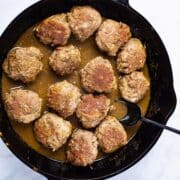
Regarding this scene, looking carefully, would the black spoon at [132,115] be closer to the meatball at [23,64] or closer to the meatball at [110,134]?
the meatball at [110,134]

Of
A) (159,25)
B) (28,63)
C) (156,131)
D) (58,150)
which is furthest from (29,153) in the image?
(159,25)

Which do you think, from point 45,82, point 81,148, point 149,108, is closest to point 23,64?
point 45,82

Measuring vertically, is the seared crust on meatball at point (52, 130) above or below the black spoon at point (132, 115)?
below

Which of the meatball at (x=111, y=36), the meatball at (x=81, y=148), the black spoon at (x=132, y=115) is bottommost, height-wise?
the meatball at (x=81, y=148)

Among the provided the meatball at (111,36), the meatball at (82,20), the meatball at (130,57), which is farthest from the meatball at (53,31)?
the meatball at (130,57)

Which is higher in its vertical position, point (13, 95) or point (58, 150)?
point (13, 95)

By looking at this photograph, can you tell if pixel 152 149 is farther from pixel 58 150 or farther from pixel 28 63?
pixel 28 63
